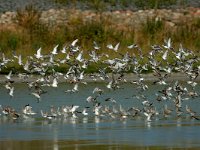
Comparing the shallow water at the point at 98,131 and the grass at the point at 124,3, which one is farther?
the grass at the point at 124,3

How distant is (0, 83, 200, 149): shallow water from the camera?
793 inches

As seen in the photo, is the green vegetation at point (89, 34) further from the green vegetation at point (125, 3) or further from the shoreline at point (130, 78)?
the green vegetation at point (125, 3)

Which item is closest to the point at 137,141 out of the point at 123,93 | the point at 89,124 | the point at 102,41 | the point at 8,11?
the point at 89,124

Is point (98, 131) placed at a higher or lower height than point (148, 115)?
higher

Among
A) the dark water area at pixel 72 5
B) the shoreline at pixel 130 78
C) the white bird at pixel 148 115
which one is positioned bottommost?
the shoreline at pixel 130 78

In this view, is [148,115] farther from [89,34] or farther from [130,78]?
[89,34]

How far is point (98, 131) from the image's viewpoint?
22297 millimetres

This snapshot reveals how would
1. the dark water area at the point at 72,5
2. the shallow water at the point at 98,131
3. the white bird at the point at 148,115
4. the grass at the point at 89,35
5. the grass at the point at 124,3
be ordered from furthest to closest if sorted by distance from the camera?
the dark water area at the point at 72,5 < the grass at the point at 124,3 < the grass at the point at 89,35 < the white bird at the point at 148,115 < the shallow water at the point at 98,131

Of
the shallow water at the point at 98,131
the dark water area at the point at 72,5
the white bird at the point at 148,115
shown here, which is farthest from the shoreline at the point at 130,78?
the dark water area at the point at 72,5

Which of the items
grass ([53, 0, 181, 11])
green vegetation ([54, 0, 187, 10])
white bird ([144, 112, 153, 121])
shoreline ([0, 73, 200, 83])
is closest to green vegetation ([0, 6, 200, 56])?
shoreline ([0, 73, 200, 83])

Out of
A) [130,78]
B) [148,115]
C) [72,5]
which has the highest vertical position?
[148,115]

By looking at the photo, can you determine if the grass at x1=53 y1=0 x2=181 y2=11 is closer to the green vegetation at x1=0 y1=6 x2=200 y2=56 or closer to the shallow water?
the green vegetation at x1=0 y1=6 x2=200 y2=56

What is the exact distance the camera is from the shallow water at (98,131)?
20141 mm

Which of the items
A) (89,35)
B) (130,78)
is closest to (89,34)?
(89,35)
